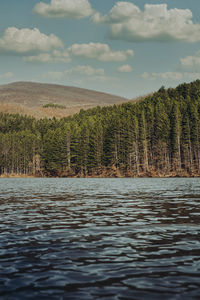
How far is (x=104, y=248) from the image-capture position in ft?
29.1

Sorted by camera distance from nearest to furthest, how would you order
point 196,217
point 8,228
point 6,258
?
point 6,258 → point 8,228 → point 196,217

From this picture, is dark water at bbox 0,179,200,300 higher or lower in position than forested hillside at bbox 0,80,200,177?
lower

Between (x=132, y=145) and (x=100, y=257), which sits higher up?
(x=132, y=145)

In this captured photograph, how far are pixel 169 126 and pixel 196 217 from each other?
89.2m

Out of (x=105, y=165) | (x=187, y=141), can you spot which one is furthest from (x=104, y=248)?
(x=105, y=165)

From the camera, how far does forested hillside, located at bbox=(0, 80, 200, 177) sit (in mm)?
96875

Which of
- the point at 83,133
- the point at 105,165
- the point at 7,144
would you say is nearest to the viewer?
the point at 105,165

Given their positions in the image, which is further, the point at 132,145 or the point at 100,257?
the point at 132,145

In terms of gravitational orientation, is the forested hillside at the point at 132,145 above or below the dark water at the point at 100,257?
above

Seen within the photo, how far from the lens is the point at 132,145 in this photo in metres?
105

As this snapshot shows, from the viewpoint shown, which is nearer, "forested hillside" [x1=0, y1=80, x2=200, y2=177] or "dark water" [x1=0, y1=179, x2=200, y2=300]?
"dark water" [x1=0, y1=179, x2=200, y2=300]

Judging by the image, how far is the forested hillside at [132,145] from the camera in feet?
318

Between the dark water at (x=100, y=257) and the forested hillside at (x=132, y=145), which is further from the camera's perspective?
the forested hillside at (x=132, y=145)

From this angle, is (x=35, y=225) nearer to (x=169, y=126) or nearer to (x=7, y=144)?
(x=169, y=126)
